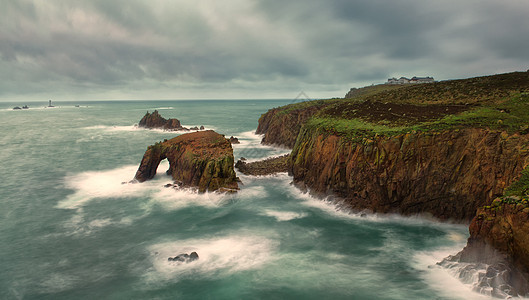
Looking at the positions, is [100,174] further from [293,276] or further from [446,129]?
[446,129]

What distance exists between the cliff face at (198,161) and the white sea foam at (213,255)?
12.7 metres

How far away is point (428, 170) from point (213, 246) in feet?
78.7

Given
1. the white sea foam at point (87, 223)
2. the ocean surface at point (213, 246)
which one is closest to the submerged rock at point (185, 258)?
the ocean surface at point (213, 246)

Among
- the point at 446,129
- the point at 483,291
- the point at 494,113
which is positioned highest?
the point at 494,113

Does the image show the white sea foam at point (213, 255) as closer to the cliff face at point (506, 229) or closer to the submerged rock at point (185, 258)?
A: the submerged rock at point (185, 258)

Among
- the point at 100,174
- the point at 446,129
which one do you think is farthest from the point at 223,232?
the point at 100,174

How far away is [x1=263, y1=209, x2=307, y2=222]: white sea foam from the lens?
116 ft

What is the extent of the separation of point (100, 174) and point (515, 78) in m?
77.2

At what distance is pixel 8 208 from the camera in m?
40.8

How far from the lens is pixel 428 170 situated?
31766 mm

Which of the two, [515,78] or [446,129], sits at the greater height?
[515,78]

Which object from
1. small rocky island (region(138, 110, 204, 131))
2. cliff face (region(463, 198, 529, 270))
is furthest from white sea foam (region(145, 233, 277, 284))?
small rocky island (region(138, 110, 204, 131))

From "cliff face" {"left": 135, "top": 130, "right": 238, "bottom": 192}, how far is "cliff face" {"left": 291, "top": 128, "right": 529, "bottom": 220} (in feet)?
48.5

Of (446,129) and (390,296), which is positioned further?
(446,129)
